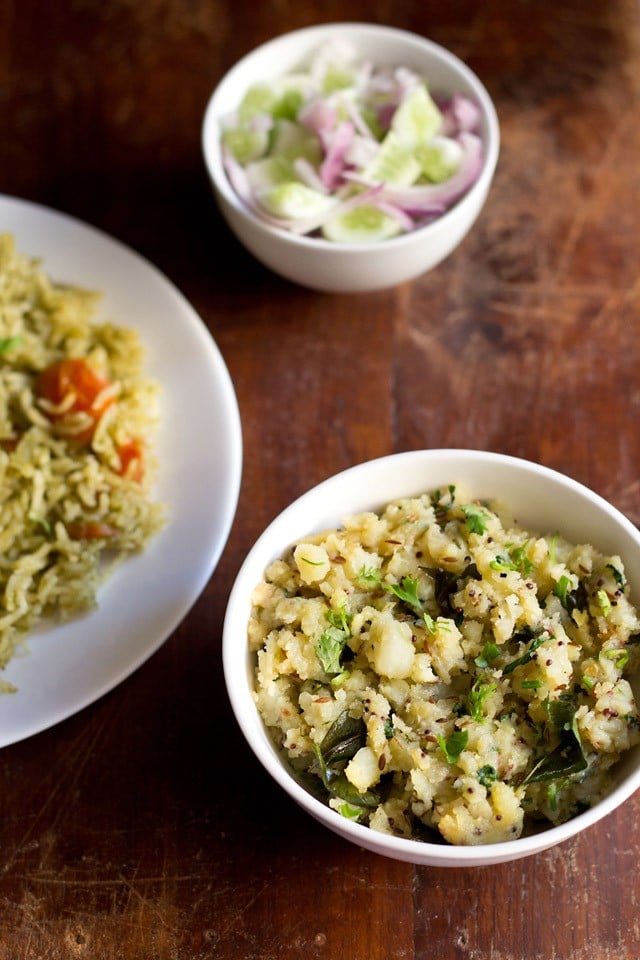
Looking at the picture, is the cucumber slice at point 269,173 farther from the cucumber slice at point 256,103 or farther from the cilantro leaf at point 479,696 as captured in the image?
the cilantro leaf at point 479,696

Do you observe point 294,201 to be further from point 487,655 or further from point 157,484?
point 487,655

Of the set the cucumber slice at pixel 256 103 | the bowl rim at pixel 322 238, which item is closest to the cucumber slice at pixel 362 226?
the bowl rim at pixel 322 238

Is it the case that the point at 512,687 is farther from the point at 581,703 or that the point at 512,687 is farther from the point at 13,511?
the point at 13,511

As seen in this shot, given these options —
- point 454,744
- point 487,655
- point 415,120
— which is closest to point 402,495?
point 487,655

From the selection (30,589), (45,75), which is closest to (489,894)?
(30,589)

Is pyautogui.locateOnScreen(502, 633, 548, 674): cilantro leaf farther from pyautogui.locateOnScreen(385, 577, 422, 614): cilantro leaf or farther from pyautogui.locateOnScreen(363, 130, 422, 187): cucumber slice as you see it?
pyautogui.locateOnScreen(363, 130, 422, 187): cucumber slice

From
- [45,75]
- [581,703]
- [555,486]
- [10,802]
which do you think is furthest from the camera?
[45,75]
